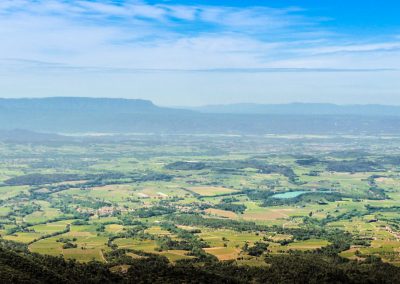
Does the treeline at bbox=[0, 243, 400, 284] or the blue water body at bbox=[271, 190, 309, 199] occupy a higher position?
the treeline at bbox=[0, 243, 400, 284]

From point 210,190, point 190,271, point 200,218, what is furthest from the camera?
point 210,190

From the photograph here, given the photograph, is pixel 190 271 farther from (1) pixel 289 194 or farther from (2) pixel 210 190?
(2) pixel 210 190

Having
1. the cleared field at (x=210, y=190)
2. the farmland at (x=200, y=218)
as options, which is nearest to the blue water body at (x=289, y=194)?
the farmland at (x=200, y=218)

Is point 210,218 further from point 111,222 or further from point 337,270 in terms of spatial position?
point 337,270

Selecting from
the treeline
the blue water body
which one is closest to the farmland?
the blue water body

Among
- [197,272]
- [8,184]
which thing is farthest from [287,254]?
[8,184]

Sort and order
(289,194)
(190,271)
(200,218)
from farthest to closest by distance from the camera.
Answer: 1. (289,194)
2. (200,218)
3. (190,271)

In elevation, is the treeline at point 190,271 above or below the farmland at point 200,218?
above

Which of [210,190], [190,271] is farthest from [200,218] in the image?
[190,271]

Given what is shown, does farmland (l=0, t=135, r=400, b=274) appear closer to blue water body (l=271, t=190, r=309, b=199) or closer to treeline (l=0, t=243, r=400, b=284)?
blue water body (l=271, t=190, r=309, b=199)

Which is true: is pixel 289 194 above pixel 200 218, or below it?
below

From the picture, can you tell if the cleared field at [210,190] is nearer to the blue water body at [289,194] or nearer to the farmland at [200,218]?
the farmland at [200,218]
